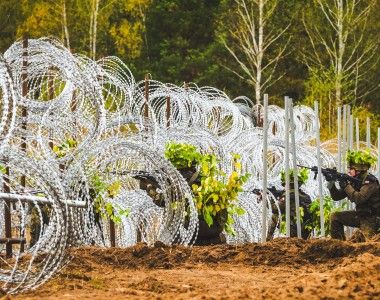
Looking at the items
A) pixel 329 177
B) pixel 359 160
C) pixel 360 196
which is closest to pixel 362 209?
pixel 360 196

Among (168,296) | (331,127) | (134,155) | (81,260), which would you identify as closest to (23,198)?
(168,296)

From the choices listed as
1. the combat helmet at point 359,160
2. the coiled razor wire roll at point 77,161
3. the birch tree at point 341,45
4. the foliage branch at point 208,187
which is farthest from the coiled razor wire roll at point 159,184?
the birch tree at point 341,45

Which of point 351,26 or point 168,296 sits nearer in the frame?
point 168,296

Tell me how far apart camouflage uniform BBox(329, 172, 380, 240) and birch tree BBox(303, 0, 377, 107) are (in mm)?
19136

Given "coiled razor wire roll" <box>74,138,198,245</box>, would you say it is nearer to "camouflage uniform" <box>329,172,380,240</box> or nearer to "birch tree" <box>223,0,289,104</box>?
"camouflage uniform" <box>329,172,380,240</box>

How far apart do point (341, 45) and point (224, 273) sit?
2575 centimetres

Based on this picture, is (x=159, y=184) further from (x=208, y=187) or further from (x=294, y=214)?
(x=294, y=214)

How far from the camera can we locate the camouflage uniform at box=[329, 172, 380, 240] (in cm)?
1477

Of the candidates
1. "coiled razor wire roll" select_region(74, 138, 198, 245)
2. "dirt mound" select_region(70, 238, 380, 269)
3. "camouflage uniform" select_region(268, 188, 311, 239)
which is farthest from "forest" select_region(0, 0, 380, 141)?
"dirt mound" select_region(70, 238, 380, 269)

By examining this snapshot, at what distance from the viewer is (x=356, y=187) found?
15055 mm

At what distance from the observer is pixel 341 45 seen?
35.6m

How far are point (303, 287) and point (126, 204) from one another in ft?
20.4

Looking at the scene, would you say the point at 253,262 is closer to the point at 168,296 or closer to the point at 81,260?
the point at 81,260

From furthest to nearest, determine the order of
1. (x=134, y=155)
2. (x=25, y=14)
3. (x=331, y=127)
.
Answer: (x=25, y=14), (x=331, y=127), (x=134, y=155)
